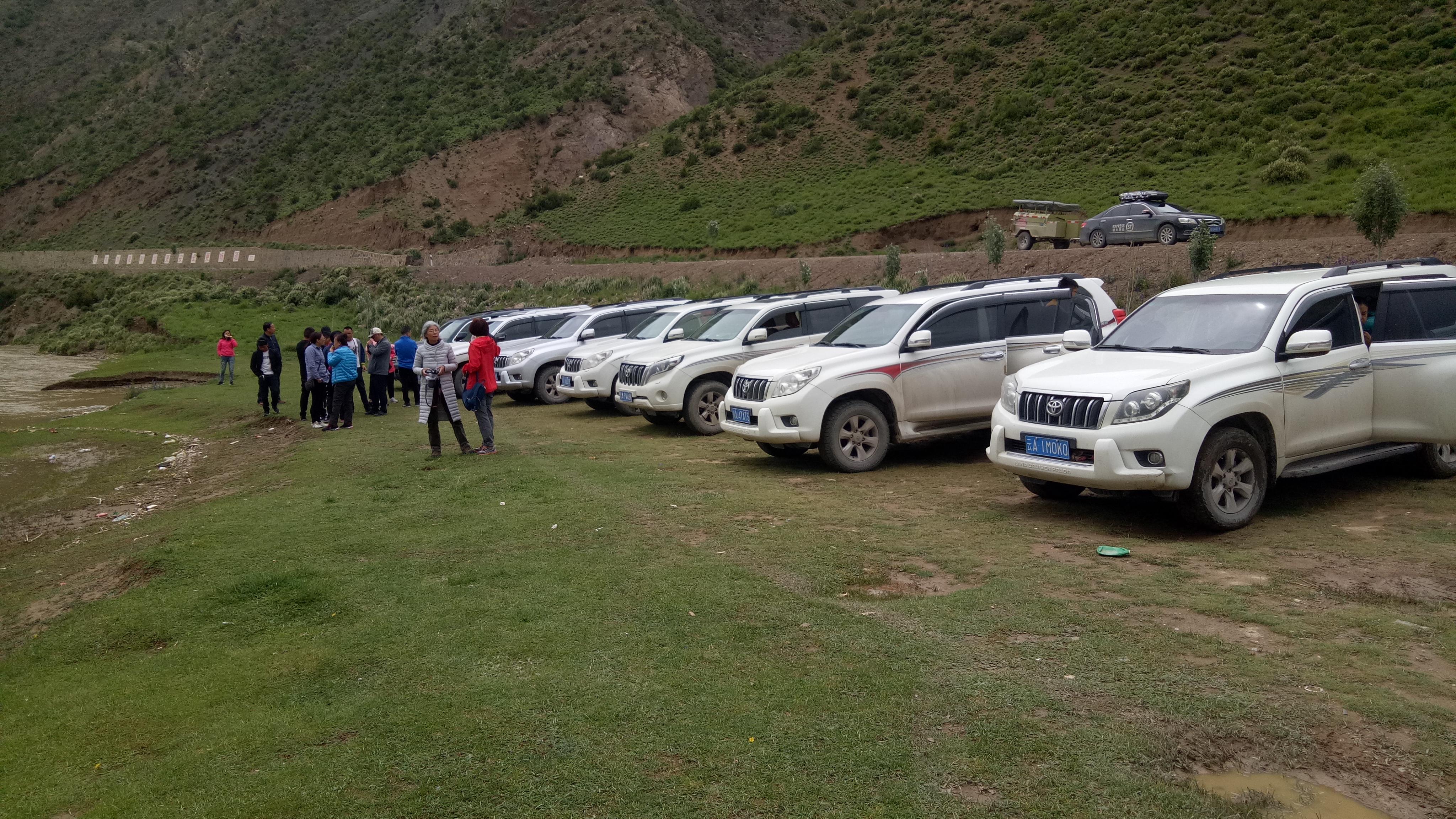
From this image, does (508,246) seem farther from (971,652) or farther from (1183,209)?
(971,652)

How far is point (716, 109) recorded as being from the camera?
68.6m

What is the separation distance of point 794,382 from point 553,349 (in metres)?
10.2

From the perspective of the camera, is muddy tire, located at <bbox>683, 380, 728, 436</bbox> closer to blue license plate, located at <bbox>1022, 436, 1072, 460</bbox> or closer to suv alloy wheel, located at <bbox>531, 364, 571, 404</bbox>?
suv alloy wheel, located at <bbox>531, 364, 571, 404</bbox>

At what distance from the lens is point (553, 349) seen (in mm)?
20297

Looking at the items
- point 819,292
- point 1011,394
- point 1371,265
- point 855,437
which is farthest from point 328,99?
point 1371,265

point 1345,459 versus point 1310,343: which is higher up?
point 1310,343

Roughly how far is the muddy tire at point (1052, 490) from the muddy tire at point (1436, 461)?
2.91 metres

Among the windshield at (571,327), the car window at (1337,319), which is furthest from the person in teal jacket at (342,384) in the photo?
the car window at (1337,319)

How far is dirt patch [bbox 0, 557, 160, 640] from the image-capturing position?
7.46 m

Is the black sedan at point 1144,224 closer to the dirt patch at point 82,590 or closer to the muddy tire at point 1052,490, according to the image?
the muddy tire at point 1052,490

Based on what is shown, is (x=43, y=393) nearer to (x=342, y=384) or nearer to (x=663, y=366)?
(x=342, y=384)

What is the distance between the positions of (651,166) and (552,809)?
65023mm

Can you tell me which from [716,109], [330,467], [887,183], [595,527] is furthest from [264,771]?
[716,109]

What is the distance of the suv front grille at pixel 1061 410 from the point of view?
7.85m
